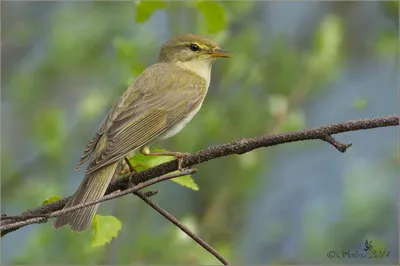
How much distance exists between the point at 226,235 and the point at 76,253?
1.32 meters

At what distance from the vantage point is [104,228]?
299 centimetres

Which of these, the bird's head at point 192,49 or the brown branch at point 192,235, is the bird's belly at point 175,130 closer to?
the bird's head at point 192,49

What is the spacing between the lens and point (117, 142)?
341cm

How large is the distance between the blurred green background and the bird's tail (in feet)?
3.02

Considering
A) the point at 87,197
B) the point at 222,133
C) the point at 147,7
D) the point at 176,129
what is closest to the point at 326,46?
the point at 222,133

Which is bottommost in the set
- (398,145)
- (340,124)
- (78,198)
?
(398,145)

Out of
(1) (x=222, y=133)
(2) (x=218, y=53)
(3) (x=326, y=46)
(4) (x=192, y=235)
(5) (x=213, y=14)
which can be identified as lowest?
(1) (x=222, y=133)

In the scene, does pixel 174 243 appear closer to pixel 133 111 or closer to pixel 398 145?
pixel 133 111

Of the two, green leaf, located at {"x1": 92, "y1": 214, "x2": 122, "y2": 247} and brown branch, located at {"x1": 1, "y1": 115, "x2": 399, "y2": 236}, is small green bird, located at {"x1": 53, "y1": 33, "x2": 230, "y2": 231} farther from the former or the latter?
brown branch, located at {"x1": 1, "y1": 115, "x2": 399, "y2": 236}

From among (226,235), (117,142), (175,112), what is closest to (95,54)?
(226,235)

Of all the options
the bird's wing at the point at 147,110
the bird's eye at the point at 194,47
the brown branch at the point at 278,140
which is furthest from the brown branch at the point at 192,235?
the bird's eye at the point at 194,47

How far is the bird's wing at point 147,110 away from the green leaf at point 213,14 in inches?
16.6

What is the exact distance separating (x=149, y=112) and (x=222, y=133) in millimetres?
1280

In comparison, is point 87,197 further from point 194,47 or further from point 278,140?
point 194,47
